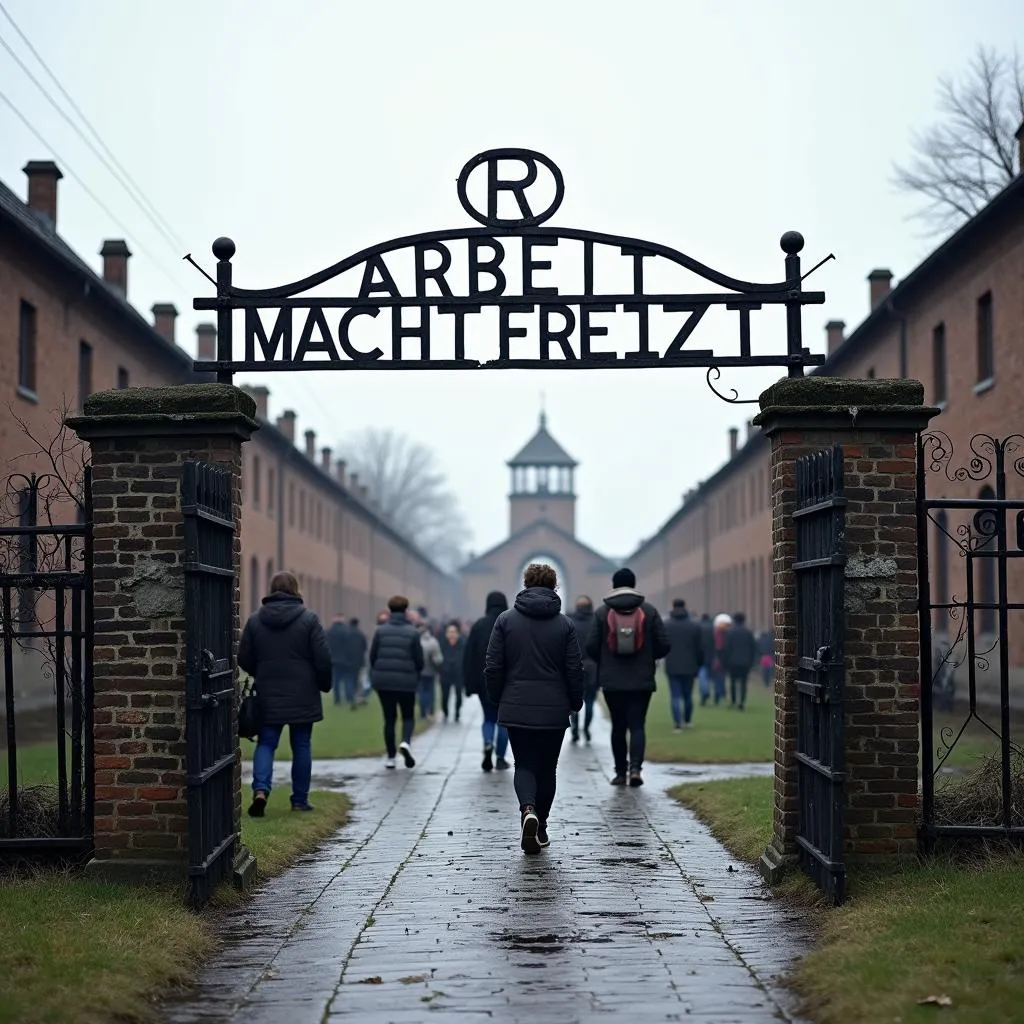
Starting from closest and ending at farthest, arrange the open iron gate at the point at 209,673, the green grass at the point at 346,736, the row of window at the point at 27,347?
the open iron gate at the point at 209,673 < the green grass at the point at 346,736 < the row of window at the point at 27,347

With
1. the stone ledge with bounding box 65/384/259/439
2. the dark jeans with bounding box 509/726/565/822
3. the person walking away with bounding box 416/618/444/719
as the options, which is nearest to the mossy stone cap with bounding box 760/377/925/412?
the dark jeans with bounding box 509/726/565/822

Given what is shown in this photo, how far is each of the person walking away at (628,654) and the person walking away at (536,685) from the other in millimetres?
3174

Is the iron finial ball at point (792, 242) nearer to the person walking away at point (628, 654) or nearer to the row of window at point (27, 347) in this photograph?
the person walking away at point (628, 654)

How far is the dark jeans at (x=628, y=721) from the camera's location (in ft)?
43.1

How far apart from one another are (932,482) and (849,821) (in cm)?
2208

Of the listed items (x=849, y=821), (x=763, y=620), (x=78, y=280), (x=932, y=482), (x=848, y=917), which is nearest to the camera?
(x=848, y=917)

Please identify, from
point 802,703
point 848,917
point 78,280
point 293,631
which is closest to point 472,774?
point 293,631

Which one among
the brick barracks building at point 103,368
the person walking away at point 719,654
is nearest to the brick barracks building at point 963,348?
the person walking away at point 719,654

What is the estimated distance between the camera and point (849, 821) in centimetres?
771

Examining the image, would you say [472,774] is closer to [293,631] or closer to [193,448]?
[293,631]

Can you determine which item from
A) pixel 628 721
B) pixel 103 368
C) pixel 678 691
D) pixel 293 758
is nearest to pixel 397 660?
→ pixel 628 721

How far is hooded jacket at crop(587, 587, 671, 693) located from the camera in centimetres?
1307

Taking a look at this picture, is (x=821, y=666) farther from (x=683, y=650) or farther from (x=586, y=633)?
(x=683, y=650)

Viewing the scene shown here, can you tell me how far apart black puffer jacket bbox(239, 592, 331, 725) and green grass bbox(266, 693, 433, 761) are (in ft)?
15.5
